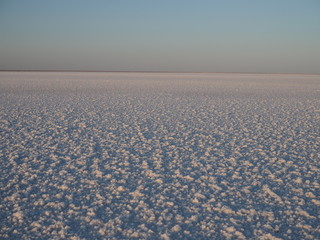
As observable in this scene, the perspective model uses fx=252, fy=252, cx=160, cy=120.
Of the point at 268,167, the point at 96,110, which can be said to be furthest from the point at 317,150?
the point at 96,110

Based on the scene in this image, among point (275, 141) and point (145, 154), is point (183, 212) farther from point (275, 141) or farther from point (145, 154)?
point (275, 141)

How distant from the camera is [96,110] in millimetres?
4895

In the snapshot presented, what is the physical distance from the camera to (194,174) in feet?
6.31

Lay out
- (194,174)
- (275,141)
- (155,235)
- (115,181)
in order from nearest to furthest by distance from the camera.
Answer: (155,235) → (115,181) → (194,174) → (275,141)

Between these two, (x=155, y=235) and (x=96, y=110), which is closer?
(x=155, y=235)

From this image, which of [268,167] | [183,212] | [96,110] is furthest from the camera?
[96,110]

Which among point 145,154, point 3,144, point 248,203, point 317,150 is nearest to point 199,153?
point 145,154

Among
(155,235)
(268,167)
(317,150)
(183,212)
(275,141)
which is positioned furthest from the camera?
(275,141)

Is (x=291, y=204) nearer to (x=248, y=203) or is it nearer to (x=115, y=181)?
(x=248, y=203)

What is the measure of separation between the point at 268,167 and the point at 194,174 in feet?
2.13

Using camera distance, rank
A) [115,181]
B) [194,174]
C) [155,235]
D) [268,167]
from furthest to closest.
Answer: [268,167] < [194,174] < [115,181] < [155,235]

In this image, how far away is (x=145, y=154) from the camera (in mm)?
2375

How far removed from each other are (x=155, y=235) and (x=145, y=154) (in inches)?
46.7

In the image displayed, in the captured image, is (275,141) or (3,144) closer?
(3,144)
